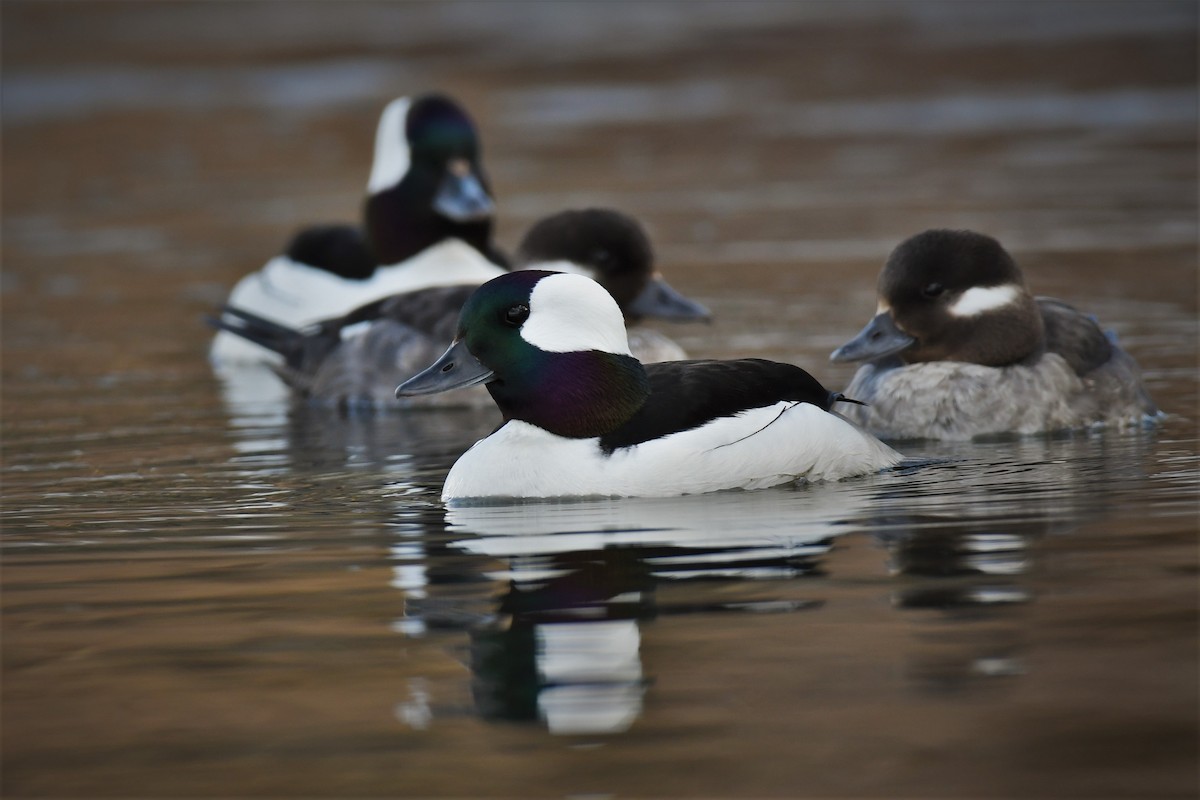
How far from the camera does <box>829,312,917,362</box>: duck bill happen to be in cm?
927

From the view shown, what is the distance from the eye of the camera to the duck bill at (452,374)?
778cm

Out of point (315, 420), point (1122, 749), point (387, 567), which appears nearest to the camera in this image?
point (1122, 749)

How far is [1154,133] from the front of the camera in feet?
76.5

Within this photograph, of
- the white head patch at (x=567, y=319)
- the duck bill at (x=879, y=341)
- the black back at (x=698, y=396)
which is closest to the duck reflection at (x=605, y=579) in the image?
the black back at (x=698, y=396)

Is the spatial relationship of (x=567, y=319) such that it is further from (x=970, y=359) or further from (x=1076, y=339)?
(x=1076, y=339)

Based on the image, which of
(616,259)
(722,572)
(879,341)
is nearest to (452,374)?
(722,572)

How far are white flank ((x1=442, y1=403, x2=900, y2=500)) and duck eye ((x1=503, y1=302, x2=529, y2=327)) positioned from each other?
1.25 feet

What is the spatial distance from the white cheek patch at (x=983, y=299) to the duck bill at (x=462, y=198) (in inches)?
170

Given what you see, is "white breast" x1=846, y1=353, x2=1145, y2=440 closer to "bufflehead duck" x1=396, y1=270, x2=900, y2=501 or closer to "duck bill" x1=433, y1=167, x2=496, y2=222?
"bufflehead duck" x1=396, y1=270, x2=900, y2=501

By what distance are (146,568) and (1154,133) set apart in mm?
18379

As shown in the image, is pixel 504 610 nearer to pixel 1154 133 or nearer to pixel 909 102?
pixel 1154 133

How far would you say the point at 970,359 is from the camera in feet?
30.9

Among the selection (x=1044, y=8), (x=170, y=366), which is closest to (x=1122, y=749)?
(x=170, y=366)

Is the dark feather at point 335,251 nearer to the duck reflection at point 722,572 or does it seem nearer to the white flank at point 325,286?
the white flank at point 325,286
